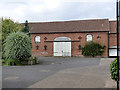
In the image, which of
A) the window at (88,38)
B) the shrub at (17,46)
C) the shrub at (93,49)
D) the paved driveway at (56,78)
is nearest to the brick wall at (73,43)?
the window at (88,38)

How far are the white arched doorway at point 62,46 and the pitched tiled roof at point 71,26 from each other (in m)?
1.82

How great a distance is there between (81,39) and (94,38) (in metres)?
2.38

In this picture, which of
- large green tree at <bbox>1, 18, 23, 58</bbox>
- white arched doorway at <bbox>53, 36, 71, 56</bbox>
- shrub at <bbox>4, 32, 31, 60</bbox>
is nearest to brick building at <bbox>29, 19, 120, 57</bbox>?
white arched doorway at <bbox>53, 36, 71, 56</bbox>

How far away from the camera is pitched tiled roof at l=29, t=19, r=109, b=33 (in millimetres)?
26508

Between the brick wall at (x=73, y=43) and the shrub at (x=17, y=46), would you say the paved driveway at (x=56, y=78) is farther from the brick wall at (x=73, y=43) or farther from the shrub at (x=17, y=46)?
the brick wall at (x=73, y=43)

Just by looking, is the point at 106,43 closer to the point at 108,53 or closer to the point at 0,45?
the point at 108,53

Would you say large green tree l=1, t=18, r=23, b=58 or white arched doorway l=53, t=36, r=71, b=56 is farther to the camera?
white arched doorway l=53, t=36, r=71, b=56

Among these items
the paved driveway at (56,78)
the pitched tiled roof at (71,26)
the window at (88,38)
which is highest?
the pitched tiled roof at (71,26)

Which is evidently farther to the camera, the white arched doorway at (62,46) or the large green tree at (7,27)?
the white arched doorway at (62,46)

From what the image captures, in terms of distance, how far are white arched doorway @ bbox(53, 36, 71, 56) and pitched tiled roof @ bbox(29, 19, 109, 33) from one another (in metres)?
1.82

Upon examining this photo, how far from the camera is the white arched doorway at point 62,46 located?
27250mm

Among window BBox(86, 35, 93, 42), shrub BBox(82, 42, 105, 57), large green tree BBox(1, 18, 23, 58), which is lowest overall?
shrub BBox(82, 42, 105, 57)

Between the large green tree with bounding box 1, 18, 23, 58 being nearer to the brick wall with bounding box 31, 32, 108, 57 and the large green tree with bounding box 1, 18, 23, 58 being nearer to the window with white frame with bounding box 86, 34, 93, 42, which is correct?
the brick wall with bounding box 31, 32, 108, 57

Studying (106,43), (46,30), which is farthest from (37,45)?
(106,43)
